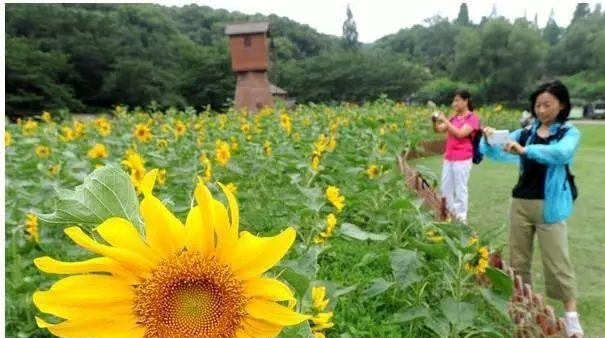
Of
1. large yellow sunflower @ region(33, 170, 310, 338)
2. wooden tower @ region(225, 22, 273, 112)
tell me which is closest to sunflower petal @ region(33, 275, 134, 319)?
large yellow sunflower @ region(33, 170, 310, 338)

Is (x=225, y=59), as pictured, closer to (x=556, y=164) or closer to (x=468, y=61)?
(x=468, y=61)

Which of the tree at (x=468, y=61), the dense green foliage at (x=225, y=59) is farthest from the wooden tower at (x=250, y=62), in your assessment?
the tree at (x=468, y=61)

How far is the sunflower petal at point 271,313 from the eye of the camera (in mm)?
450

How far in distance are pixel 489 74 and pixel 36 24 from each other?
21408 millimetres

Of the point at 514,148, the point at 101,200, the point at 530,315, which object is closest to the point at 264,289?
the point at 101,200

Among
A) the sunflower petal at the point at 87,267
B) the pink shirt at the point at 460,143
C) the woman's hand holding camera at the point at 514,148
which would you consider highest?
the sunflower petal at the point at 87,267

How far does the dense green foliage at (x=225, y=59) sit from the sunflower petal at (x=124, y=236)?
17.3 meters

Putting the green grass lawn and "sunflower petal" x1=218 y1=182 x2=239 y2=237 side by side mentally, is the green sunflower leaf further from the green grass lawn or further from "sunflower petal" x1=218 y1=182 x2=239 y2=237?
the green grass lawn

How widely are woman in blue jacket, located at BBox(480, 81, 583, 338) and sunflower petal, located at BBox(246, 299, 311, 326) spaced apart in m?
1.99

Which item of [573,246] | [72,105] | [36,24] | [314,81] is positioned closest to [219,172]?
[573,246]

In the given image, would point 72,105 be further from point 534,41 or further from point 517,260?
point 534,41

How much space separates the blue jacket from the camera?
2.27m

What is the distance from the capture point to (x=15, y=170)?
3209mm

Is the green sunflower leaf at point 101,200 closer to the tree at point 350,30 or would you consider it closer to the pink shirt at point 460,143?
the pink shirt at point 460,143
